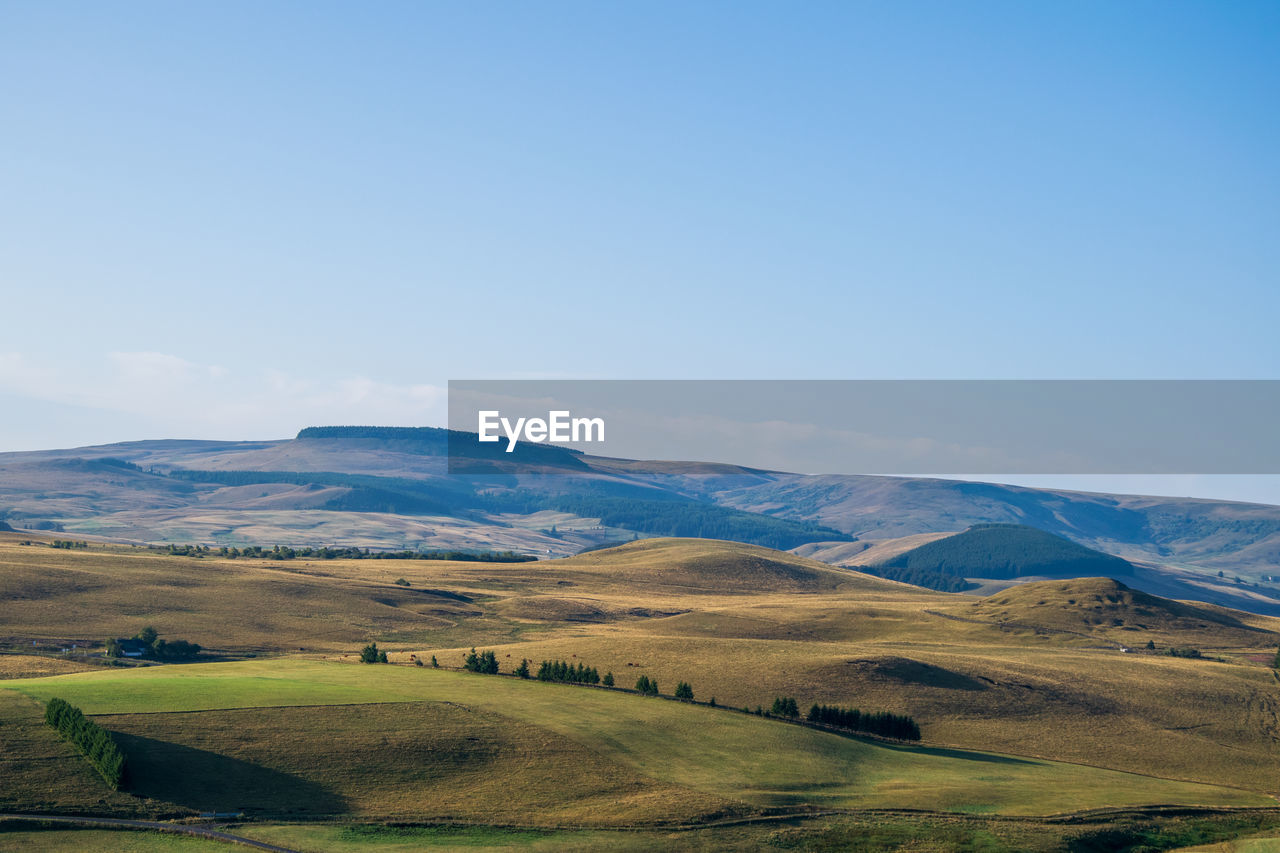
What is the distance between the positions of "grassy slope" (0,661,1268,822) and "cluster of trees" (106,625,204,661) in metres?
32.3

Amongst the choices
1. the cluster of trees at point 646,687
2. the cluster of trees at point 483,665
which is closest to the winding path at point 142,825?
the cluster of trees at point 646,687

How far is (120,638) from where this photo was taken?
132 metres

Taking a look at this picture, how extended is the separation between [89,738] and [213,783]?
8.02 m

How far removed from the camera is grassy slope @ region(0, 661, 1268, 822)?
6850 centimetres

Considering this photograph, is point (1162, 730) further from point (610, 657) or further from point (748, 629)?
point (748, 629)

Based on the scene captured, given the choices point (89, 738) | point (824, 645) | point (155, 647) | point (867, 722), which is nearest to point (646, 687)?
point (867, 722)

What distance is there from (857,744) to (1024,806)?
17621mm

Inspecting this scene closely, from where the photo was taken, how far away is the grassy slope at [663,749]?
6850cm

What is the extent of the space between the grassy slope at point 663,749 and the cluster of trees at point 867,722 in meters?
4.74

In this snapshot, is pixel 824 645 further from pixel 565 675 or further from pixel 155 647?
pixel 155 647

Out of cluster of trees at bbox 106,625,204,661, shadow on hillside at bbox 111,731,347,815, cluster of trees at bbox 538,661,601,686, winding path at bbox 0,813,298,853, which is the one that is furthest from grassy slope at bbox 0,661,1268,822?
cluster of trees at bbox 106,625,204,661

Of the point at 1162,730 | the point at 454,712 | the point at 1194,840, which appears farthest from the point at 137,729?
the point at 1162,730

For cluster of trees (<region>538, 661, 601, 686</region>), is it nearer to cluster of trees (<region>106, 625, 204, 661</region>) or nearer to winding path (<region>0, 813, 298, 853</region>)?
cluster of trees (<region>106, 625, 204, 661</region>)

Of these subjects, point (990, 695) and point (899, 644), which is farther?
point (899, 644)
